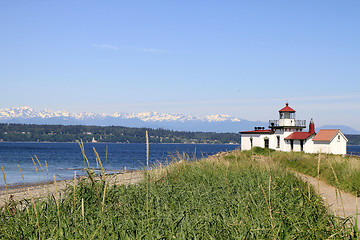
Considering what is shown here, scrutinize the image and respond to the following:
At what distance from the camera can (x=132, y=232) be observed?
5785mm

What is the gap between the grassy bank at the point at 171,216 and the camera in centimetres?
554

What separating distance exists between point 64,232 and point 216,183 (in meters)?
5.95

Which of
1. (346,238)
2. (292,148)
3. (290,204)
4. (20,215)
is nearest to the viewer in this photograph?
→ (346,238)

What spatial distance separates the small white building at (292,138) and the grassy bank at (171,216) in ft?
120

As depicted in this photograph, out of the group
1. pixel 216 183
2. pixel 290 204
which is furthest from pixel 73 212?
pixel 216 183

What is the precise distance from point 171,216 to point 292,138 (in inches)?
1685

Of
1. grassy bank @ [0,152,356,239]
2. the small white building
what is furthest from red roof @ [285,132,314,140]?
grassy bank @ [0,152,356,239]

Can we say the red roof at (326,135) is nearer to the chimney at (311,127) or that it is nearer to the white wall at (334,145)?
the white wall at (334,145)

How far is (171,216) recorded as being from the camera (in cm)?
693

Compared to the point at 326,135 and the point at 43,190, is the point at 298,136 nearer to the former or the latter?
the point at 326,135

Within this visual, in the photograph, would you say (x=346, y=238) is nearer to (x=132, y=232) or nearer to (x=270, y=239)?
(x=270, y=239)

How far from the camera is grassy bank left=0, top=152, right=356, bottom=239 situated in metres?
5.54

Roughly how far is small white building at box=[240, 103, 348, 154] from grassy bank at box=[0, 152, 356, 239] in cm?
3671

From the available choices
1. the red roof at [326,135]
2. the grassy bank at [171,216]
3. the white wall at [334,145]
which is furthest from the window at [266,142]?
the grassy bank at [171,216]
